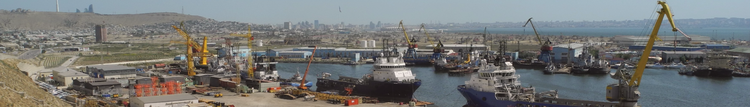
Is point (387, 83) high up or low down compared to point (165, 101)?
up

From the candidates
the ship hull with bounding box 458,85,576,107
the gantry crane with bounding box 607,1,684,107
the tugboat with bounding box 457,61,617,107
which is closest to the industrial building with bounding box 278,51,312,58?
the ship hull with bounding box 458,85,576,107

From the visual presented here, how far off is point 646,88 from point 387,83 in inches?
590

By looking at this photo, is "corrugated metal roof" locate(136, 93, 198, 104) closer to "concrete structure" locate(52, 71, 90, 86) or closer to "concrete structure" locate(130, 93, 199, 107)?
"concrete structure" locate(130, 93, 199, 107)

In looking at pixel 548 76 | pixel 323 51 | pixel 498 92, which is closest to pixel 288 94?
pixel 498 92

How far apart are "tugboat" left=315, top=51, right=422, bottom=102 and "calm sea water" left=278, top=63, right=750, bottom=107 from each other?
1.30 m

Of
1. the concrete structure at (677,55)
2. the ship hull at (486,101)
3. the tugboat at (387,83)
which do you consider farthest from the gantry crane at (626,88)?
the concrete structure at (677,55)

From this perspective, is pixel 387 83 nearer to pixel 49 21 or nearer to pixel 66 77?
pixel 66 77

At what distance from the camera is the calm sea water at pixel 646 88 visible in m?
31.9

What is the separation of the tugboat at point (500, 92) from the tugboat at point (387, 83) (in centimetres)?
420

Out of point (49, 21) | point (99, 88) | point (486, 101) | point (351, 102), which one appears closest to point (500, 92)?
point (486, 101)

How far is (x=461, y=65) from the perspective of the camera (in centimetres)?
5469

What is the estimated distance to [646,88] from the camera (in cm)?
3716

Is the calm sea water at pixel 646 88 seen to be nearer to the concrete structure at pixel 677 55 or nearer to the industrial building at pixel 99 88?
the concrete structure at pixel 677 55

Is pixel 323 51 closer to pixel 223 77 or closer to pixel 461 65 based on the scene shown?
pixel 461 65
